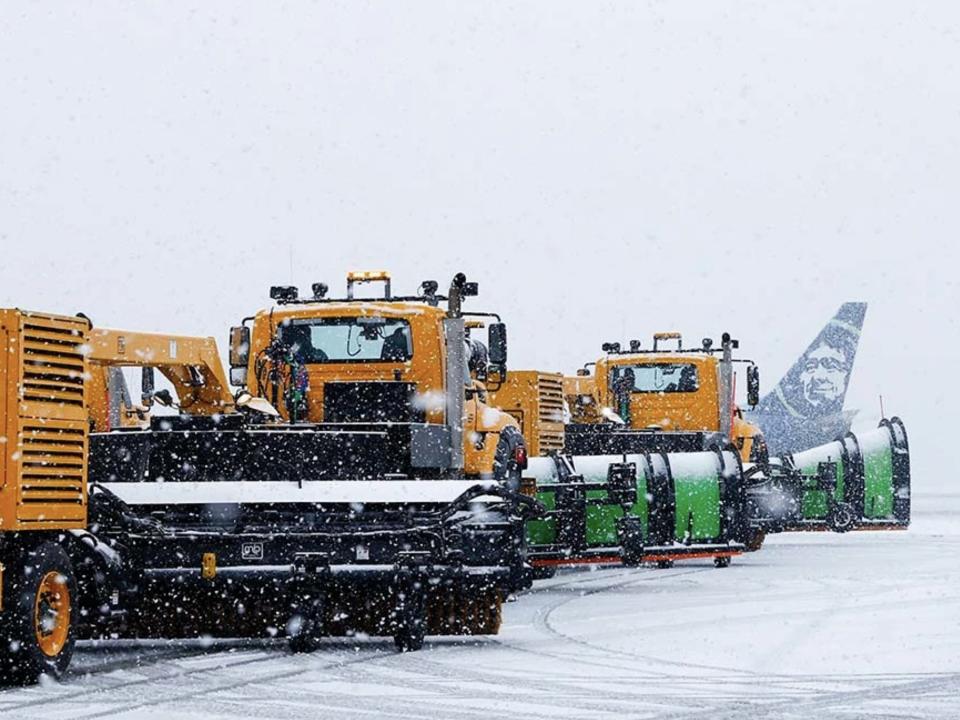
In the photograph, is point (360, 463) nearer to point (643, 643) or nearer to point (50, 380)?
point (643, 643)

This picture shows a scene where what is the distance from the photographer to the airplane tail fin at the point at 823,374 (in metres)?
53.7

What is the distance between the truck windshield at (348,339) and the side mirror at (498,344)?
747mm

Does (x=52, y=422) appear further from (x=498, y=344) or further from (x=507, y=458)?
(x=507, y=458)

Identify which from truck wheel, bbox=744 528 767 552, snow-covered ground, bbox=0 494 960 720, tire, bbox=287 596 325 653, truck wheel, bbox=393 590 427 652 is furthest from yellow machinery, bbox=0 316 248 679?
truck wheel, bbox=744 528 767 552

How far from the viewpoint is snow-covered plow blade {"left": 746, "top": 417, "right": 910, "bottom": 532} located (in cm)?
3238

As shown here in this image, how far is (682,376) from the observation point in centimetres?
3189

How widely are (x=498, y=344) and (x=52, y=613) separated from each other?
6.63 meters

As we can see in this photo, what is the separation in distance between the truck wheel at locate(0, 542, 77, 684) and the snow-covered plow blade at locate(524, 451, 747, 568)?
987 centimetres

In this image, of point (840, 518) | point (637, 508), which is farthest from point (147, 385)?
point (840, 518)

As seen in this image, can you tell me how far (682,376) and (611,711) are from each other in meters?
20.6

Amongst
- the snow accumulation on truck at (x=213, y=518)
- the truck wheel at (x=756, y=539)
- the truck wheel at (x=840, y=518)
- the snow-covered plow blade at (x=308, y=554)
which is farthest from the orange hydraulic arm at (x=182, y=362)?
the truck wheel at (x=840, y=518)

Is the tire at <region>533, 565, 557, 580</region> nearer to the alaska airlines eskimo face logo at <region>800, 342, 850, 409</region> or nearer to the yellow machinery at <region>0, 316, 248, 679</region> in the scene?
the yellow machinery at <region>0, 316, 248, 679</region>

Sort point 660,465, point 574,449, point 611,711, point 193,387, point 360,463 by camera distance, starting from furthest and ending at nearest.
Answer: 1. point 574,449
2. point 660,465
3. point 193,387
4. point 360,463
5. point 611,711

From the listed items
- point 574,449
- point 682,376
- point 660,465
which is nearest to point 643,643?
point 660,465
